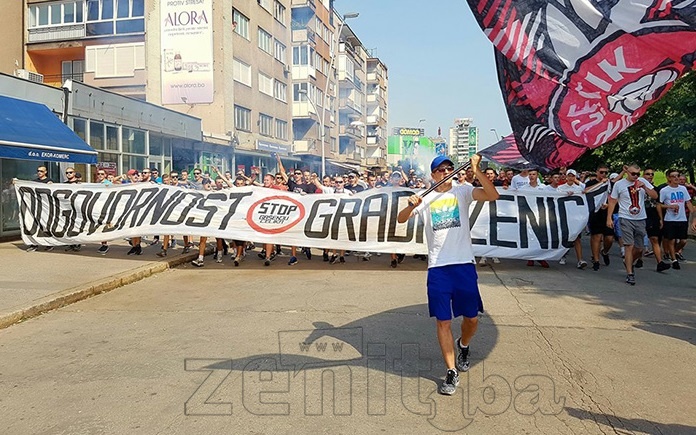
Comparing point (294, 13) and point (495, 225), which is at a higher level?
point (294, 13)

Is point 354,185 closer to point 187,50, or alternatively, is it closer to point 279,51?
point 187,50

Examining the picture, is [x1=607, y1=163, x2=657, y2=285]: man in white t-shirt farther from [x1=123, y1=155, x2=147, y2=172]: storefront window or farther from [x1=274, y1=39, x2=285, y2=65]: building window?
[x1=274, y1=39, x2=285, y2=65]: building window

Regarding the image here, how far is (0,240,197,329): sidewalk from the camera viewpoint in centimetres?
648

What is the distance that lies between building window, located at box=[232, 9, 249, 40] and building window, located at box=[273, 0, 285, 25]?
16.4 feet

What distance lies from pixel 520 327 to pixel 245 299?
3.43 metres

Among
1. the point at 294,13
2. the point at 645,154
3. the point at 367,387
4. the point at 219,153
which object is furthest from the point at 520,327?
the point at 294,13

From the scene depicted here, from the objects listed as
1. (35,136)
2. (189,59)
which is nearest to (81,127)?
(35,136)

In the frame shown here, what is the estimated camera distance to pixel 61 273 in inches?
332

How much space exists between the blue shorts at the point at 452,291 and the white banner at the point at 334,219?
5168mm

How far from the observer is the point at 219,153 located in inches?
1121

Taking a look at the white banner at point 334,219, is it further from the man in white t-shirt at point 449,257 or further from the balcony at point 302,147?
the balcony at point 302,147

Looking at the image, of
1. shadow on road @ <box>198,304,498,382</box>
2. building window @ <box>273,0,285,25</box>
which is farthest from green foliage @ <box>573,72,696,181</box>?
building window @ <box>273,0,285,25</box>

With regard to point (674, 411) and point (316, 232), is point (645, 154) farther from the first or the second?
point (674, 411)

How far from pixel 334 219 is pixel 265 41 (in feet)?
97.1
